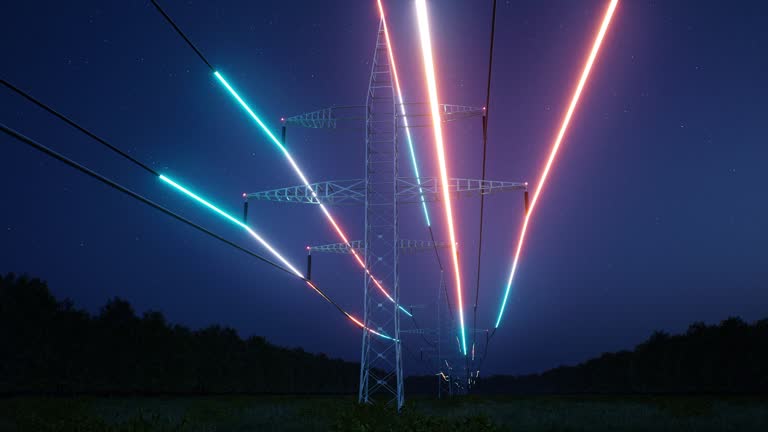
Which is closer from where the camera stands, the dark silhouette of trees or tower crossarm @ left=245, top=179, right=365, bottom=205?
tower crossarm @ left=245, top=179, right=365, bottom=205

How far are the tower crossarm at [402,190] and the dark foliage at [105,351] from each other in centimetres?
3254

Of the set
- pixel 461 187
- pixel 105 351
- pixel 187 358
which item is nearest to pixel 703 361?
pixel 187 358

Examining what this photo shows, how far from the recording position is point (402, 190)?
2325 centimetres

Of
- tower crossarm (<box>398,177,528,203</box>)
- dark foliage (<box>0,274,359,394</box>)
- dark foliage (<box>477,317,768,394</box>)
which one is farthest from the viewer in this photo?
dark foliage (<box>477,317,768,394</box>)

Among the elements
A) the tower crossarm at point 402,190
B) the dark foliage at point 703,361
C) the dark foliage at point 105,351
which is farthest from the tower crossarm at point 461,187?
the dark foliage at point 703,361

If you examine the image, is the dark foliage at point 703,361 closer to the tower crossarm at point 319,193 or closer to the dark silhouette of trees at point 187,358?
the dark silhouette of trees at point 187,358

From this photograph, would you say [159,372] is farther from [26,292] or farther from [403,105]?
[403,105]

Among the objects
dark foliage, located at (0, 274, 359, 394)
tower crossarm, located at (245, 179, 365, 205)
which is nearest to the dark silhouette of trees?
dark foliage, located at (0, 274, 359, 394)

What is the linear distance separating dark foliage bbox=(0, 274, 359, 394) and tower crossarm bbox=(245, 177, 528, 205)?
32544mm

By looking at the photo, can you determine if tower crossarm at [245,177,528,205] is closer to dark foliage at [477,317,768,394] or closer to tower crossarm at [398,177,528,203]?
tower crossarm at [398,177,528,203]

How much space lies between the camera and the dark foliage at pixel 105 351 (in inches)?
1849

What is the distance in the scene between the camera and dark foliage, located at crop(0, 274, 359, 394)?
4697 cm

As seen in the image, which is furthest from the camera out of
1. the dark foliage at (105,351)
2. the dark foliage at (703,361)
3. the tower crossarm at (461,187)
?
the dark foliage at (703,361)

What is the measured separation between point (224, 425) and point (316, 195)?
11.0 metres
